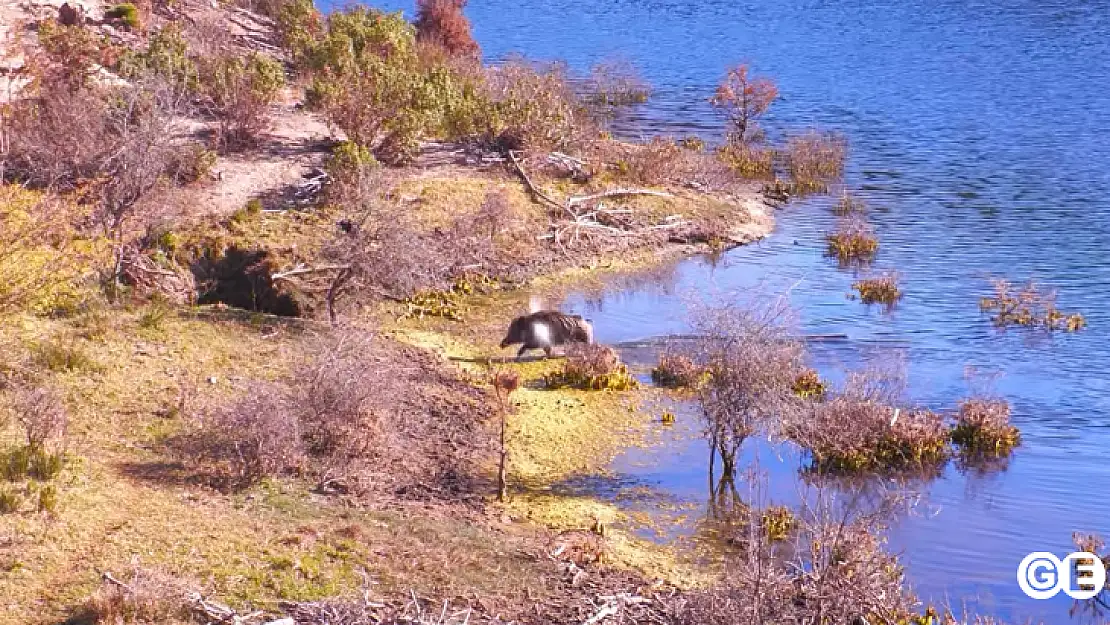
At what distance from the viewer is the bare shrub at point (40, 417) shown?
1361 cm

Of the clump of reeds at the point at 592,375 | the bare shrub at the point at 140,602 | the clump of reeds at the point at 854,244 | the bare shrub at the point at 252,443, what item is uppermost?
the clump of reeds at the point at 854,244

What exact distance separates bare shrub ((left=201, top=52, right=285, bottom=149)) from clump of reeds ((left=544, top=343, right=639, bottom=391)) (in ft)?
40.7

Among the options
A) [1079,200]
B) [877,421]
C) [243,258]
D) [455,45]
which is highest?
[455,45]

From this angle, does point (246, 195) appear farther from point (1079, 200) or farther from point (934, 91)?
point (934, 91)

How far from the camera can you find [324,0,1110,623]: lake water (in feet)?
55.3

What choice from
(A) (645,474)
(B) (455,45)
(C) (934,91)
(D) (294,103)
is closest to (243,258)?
(A) (645,474)

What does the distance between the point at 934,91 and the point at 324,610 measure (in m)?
41.0

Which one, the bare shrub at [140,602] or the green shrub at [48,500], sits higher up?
the green shrub at [48,500]

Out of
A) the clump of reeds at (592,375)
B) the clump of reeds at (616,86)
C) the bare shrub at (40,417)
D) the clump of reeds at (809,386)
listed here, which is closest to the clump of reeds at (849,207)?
the clump of reeds at (616,86)

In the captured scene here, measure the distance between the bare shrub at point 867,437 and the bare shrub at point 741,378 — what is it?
2.22 ft

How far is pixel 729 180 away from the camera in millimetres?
34594

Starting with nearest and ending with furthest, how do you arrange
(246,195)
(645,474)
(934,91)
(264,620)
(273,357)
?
(264,620) → (645,474) → (273,357) → (246,195) → (934,91)

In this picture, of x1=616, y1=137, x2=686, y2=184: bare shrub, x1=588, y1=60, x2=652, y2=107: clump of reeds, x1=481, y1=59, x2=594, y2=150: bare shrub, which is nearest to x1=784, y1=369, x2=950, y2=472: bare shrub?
x1=481, y1=59, x2=594, y2=150: bare shrub

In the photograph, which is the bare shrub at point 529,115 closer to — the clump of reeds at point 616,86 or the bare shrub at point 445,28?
the bare shrub at point 445,28
